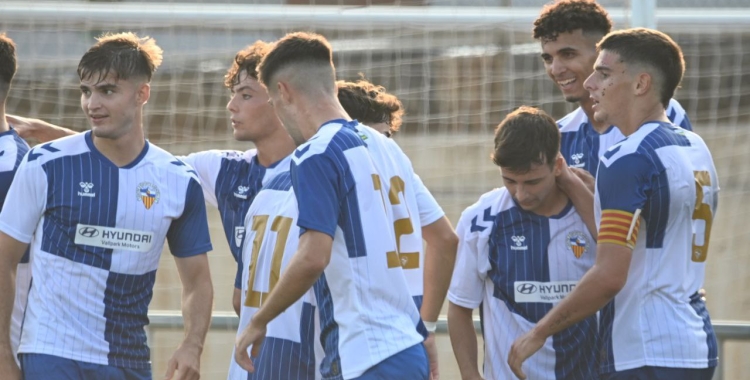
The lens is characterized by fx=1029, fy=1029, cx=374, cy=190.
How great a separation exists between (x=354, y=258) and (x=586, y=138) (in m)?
1.45

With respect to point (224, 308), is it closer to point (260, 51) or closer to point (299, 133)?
point (260, 51)

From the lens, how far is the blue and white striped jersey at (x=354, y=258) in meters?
3.46

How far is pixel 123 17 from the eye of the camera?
6.16 metres

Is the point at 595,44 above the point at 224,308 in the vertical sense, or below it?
above

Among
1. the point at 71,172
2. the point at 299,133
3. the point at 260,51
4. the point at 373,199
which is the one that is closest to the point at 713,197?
the point at 373,199

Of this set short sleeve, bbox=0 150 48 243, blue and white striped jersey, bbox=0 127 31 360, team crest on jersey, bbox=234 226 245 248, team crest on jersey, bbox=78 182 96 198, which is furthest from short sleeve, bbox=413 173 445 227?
blue and white striped jersey, bbox=0 127 31 360

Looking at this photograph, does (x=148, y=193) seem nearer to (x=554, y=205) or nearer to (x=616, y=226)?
(x=554, y=205)

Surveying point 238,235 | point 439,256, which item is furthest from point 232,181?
point 439,256

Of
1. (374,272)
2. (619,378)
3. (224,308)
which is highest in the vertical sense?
(374,272)

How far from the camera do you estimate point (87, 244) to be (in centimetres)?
411

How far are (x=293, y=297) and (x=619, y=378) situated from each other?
1.30m

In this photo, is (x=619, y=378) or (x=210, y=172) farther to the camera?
(x=210, y=172)

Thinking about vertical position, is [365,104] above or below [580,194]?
above

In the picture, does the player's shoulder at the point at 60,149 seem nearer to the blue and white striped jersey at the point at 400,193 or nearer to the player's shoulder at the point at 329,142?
the player's shoulder at the point at 329,142
